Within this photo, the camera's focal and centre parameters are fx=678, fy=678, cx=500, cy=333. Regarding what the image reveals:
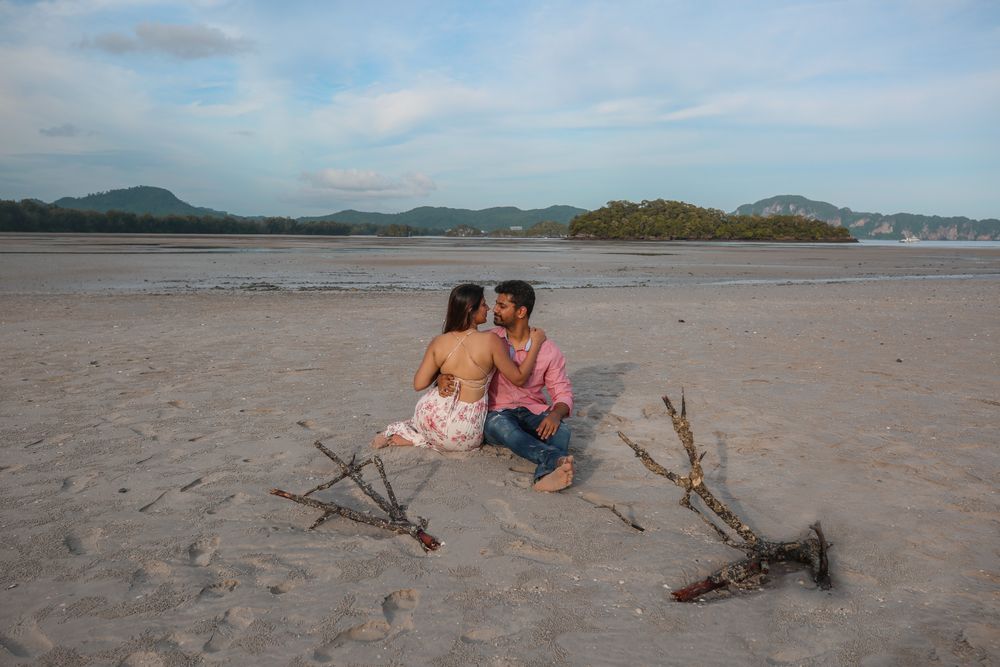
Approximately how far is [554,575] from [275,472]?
242 cm

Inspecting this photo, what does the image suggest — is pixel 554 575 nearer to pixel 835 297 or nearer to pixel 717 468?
pixel 717 468

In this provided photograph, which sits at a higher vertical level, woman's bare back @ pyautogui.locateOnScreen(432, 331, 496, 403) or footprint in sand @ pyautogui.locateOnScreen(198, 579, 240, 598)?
woman's bare back @ pyautogui.locateOnScreen(432, 331, 496, 403)

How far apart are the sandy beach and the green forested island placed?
96898 millimetres

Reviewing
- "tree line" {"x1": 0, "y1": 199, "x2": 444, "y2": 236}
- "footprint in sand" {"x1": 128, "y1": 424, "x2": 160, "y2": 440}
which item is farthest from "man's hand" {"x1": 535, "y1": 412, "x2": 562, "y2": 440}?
"tree line" {"x1": 0, "y1": 199, "x2": 444, "y2": 236}

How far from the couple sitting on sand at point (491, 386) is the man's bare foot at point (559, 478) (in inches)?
5.2

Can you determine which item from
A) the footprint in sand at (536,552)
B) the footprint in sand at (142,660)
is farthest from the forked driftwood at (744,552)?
the footprint in sand at (142,660)

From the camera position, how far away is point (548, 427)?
4.89 metres

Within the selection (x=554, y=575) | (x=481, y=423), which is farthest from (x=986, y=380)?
(x=554, y=575)

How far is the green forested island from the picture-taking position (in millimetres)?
103250

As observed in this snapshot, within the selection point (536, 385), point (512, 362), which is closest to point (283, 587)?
point (512, 362)

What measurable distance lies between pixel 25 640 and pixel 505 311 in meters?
3.40

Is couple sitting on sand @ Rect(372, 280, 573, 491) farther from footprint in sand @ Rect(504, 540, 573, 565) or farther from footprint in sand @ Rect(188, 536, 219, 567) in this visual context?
footprint in sand @ Rect(188, 536, 219, 567)

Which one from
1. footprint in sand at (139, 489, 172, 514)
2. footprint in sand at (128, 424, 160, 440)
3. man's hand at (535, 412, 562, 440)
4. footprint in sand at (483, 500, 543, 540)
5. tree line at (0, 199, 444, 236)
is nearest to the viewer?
footprint in sand at (483, 500, 543, 540)

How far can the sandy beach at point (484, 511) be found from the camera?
2889 mm
